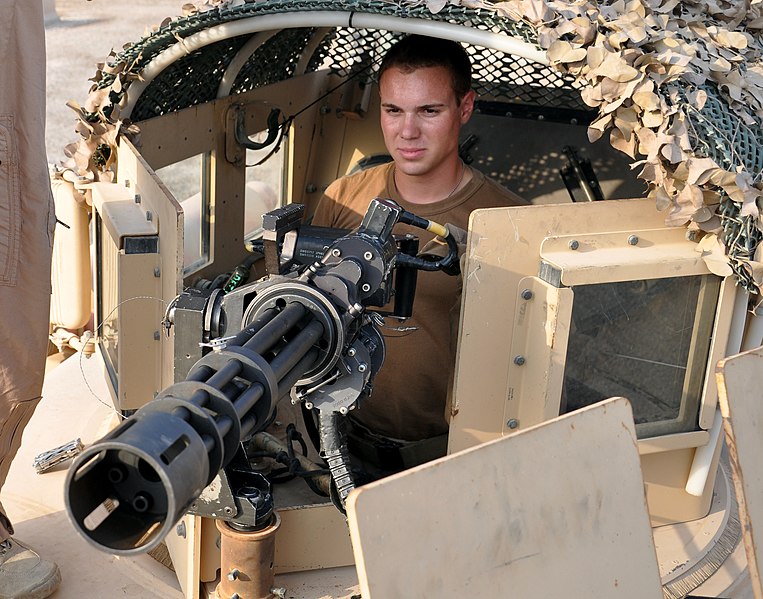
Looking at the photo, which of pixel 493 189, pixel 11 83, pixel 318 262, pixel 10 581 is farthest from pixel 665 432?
pixel 11 83

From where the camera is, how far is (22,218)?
10.5 feet

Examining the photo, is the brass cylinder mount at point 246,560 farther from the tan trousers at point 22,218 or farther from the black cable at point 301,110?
the black cable at point 301,110

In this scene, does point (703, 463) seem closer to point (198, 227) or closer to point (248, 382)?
point (248, 382)

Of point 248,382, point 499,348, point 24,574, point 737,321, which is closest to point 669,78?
point 737,321

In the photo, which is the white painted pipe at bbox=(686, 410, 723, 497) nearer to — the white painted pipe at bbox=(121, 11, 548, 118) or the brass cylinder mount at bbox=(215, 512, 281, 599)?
the white painted pipe at bbox=(121, 11, 548, 118)

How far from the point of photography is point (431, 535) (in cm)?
212

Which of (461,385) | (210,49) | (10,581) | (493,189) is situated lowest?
(10,581)

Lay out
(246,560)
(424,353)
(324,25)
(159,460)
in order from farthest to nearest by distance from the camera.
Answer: (424,353) < (324,25) < (246,560) < (159,460)

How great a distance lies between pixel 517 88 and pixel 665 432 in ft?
7.20

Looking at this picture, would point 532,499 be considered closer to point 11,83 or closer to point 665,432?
point 665,432

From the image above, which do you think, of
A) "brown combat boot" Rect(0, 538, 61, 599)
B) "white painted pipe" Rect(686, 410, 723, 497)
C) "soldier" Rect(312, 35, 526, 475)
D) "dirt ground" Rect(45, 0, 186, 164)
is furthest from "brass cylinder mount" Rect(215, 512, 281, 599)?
"dirt ground" Rect(45, 0, 186, 164)

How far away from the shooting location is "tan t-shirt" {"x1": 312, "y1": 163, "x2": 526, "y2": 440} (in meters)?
3.62

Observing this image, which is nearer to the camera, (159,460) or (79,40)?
(159,460)

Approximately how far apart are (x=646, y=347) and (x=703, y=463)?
0.50 meters
